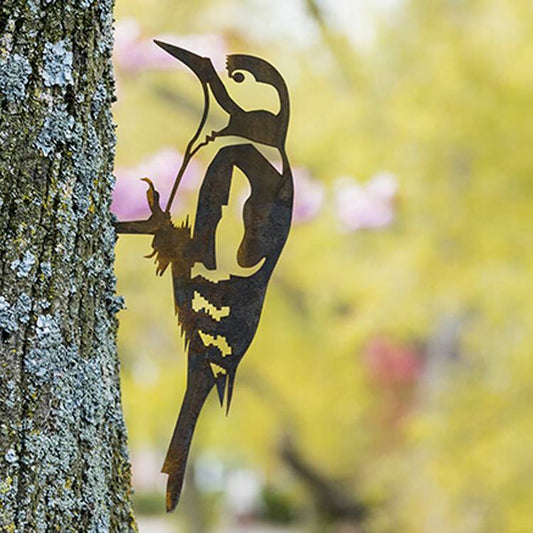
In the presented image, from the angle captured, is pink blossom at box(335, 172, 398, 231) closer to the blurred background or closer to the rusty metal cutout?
the blurred background

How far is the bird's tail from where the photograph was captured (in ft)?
3.23

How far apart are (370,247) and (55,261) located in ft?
15.2

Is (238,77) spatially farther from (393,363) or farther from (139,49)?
(393,363)

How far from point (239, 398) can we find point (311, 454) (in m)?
0.91

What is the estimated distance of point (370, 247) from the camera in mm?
5402

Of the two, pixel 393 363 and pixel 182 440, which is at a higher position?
pixel 393 363

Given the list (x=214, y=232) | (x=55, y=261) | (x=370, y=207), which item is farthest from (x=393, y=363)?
(x=55, y=261)

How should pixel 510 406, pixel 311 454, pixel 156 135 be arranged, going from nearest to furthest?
pixel 510 406, pixel 156 135, pixel 311 454

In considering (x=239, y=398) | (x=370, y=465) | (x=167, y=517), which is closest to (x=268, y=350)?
(x=239, y=398)

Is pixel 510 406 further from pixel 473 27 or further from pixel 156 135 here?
pixel 156 135

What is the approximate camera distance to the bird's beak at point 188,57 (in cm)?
100

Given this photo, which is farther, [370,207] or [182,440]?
[370,207]

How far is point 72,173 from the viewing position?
86 cm

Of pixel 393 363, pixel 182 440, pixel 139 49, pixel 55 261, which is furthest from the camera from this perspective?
pixel 393 363
